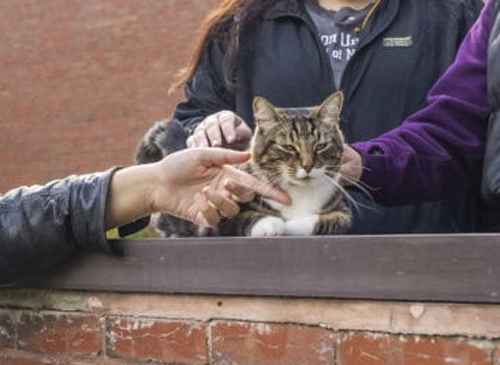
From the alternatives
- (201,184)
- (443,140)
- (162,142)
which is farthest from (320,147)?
(162,142)

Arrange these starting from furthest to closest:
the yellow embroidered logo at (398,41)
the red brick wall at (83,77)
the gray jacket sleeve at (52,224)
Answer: the red brick wall at (83,77) → the yellow embroidered logo at (398,41) → the gray jacket sleeve at (52,224)

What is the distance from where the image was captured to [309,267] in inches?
48.0

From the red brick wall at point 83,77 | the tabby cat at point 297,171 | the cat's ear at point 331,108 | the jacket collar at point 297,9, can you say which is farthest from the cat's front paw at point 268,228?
the red brick wall at point 83,77

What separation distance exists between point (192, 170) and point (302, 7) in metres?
0.68

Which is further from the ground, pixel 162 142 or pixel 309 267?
pixel 309 267

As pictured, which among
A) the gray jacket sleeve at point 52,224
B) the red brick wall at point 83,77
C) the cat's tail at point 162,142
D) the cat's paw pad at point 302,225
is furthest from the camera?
the red brick wall at point 83,77

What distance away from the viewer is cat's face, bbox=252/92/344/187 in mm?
1854

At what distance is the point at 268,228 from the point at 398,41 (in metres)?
0.53

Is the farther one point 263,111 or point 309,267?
point 263,111

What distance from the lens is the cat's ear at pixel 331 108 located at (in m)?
1.82

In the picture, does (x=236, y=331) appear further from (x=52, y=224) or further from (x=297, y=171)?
(x=297, y=171)

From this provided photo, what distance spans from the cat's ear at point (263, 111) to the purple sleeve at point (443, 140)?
0.68ft

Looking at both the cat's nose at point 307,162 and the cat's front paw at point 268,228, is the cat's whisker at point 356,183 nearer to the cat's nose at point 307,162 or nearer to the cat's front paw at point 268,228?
the cat's nose at point 307,162

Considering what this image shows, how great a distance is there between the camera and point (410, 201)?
6.07ft
